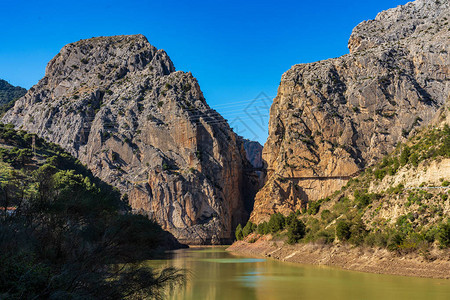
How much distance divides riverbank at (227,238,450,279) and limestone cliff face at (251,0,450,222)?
129 feet

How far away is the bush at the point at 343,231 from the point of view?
5881 cm

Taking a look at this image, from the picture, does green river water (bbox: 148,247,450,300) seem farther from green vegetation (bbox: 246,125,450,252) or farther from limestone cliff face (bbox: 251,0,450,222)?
limestone cliff face (bbox: 251,0,450,222)

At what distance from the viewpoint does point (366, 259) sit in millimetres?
52125

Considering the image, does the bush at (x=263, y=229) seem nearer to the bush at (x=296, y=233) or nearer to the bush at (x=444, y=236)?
the bush at (x=296, y=233)

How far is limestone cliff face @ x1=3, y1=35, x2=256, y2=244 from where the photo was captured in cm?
12950

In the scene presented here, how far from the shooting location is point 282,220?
290 feet

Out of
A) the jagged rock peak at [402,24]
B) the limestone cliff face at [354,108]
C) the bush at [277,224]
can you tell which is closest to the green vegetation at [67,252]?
the bush at [277,224]

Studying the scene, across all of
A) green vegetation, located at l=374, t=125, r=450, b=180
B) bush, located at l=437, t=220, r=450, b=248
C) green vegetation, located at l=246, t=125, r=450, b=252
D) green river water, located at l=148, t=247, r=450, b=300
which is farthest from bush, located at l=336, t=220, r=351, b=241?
bush, located at l=437, t=220, r=450, b=248

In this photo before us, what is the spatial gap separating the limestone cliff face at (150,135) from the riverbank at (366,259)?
51961 mm

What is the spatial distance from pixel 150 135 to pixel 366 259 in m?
95.7

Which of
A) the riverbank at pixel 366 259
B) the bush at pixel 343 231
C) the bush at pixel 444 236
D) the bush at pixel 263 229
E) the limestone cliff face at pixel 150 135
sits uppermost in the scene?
the limestone cliff face at pixel 150 135

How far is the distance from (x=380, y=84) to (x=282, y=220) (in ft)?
174

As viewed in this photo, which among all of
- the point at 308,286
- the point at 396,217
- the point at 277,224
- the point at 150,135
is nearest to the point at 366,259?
the point at 396,217

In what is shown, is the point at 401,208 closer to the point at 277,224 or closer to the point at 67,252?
the point at 277,224
